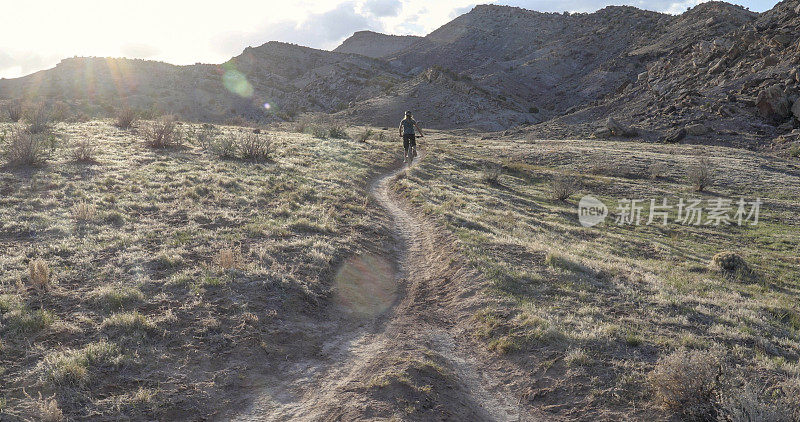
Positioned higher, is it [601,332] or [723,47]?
[723,47]

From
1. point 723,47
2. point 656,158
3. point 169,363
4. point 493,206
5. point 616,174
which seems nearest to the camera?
point 169,363

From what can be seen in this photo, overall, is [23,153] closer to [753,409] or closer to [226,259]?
[226,259]

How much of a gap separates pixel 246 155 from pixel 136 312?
57.1ft

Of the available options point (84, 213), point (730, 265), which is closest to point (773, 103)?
point (730, 265)

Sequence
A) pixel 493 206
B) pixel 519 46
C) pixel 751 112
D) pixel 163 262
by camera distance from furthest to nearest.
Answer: pixel 519 46
pixel 751 112
pixel 493 206
pixel 163 262

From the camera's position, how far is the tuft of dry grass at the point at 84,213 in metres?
11.1

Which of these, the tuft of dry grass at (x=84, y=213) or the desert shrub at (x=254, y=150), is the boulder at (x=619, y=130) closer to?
the desert shrub at (x=254, y=150)

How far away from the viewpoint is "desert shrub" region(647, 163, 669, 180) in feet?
89.6

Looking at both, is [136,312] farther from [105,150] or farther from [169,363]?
[105,150]

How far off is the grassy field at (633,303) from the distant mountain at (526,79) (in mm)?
31361

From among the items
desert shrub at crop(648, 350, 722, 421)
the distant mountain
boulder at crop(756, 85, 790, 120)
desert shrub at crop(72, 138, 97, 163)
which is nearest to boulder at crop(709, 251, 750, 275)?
desert shrub at crop(648, 350, 722, 421)

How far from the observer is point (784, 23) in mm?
50438

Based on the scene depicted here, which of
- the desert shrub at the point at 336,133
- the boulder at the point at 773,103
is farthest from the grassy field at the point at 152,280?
the boulder at the point at 773,103

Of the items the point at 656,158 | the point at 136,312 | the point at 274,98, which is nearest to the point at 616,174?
the point at 656,158
